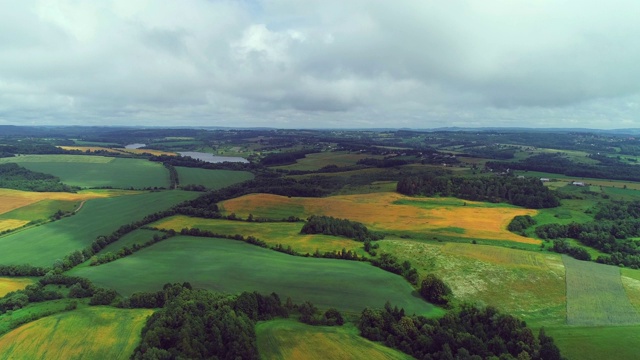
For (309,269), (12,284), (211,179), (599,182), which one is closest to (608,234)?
(309,269)

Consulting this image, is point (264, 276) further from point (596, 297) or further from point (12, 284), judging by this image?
point (596, 297)

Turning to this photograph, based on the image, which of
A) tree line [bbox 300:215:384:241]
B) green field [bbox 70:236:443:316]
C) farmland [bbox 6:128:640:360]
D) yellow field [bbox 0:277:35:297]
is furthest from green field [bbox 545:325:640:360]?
yellow field [bbox 0:277:35:297]

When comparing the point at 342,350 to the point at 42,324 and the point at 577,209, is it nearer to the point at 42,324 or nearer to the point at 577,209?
the point at 42,324

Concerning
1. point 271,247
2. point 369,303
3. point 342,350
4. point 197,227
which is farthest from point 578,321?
point 197,227

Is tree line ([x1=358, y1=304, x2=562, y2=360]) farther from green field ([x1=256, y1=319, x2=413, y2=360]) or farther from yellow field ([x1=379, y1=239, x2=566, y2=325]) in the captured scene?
yellow field ([x1=379, y1=239, x2=566, y2=325])

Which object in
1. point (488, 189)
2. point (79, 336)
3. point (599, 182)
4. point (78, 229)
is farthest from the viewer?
point (599, 182)

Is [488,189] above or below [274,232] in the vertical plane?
above
